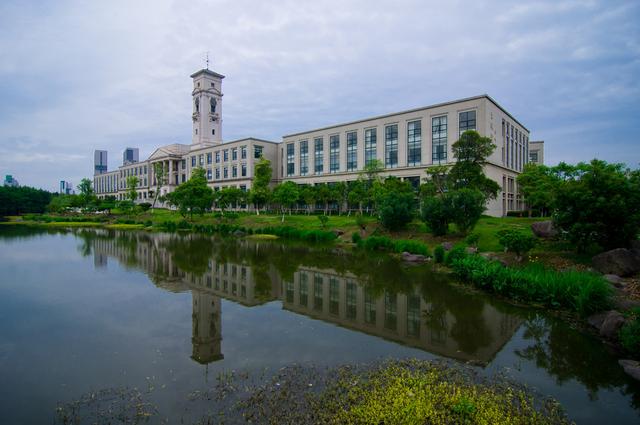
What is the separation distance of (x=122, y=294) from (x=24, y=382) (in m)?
7.48

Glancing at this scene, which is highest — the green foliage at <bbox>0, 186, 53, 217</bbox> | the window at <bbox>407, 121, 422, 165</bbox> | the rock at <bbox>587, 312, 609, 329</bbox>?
the window at <bbox>407, 121, 422, 165</bbox>

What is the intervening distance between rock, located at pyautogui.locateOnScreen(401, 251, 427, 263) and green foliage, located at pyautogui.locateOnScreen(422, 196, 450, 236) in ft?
15.7

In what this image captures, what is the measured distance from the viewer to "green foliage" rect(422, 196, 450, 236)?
25830 millimetres

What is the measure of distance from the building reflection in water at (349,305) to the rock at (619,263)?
19.1ft

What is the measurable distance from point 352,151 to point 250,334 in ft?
169

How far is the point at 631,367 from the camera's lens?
7453 millimetres

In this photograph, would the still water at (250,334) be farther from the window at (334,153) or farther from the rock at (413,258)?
the window at (334,153)

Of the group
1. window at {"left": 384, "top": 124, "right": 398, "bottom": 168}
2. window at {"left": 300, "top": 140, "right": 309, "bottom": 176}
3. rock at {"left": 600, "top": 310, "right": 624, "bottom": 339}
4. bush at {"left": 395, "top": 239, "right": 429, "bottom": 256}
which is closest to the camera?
rock at {"left": 600, "top": 310, "right": 624, "bottom": 339}

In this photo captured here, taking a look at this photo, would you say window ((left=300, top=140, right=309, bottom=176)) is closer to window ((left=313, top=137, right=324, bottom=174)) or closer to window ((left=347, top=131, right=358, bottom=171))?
window ((left=313, top=137, right=324, bottom=174))

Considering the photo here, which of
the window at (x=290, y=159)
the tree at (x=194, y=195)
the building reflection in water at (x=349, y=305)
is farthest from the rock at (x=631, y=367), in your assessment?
the window at (x=290, y=159)

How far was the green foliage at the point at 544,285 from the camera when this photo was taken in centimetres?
1037

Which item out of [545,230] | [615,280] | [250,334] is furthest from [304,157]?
[250,334]

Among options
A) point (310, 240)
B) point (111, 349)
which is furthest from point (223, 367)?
point (310, 240)

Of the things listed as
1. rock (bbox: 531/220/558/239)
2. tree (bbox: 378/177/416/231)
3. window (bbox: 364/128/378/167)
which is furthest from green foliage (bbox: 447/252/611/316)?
window (bbox: 364/128/378/167)
